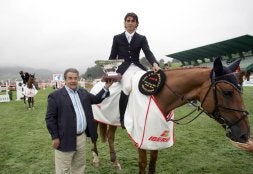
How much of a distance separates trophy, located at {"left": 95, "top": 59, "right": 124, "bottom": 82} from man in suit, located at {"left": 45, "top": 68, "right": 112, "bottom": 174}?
1.69 ft

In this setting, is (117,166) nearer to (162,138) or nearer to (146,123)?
(162,138)

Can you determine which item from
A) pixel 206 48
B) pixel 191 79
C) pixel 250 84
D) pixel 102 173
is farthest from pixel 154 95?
pixel 250 84

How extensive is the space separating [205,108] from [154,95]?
0.78m

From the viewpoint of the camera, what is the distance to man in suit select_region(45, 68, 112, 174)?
3725mm

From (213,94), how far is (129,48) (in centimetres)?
183

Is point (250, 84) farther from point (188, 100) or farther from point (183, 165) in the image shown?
point (188, 100)

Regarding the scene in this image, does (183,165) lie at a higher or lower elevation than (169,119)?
lower

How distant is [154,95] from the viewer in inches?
164

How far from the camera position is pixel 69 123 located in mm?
3738

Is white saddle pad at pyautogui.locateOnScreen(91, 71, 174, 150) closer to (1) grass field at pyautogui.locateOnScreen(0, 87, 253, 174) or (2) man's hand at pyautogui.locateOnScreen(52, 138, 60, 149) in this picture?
(2) man's hand at pyautogui.locateOnScreen(52, 138, 60, 149)

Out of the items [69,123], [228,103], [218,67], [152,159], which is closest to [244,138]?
[228,103]

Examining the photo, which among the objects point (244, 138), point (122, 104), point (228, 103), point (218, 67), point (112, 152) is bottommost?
point (112, 152)

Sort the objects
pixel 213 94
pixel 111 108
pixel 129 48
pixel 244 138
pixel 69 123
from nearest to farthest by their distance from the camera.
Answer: pixel 244 138 → pixel 213 94 → pixel 69 123 → pixel 129 48 → pixel 111 108

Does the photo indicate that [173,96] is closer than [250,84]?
Yes
